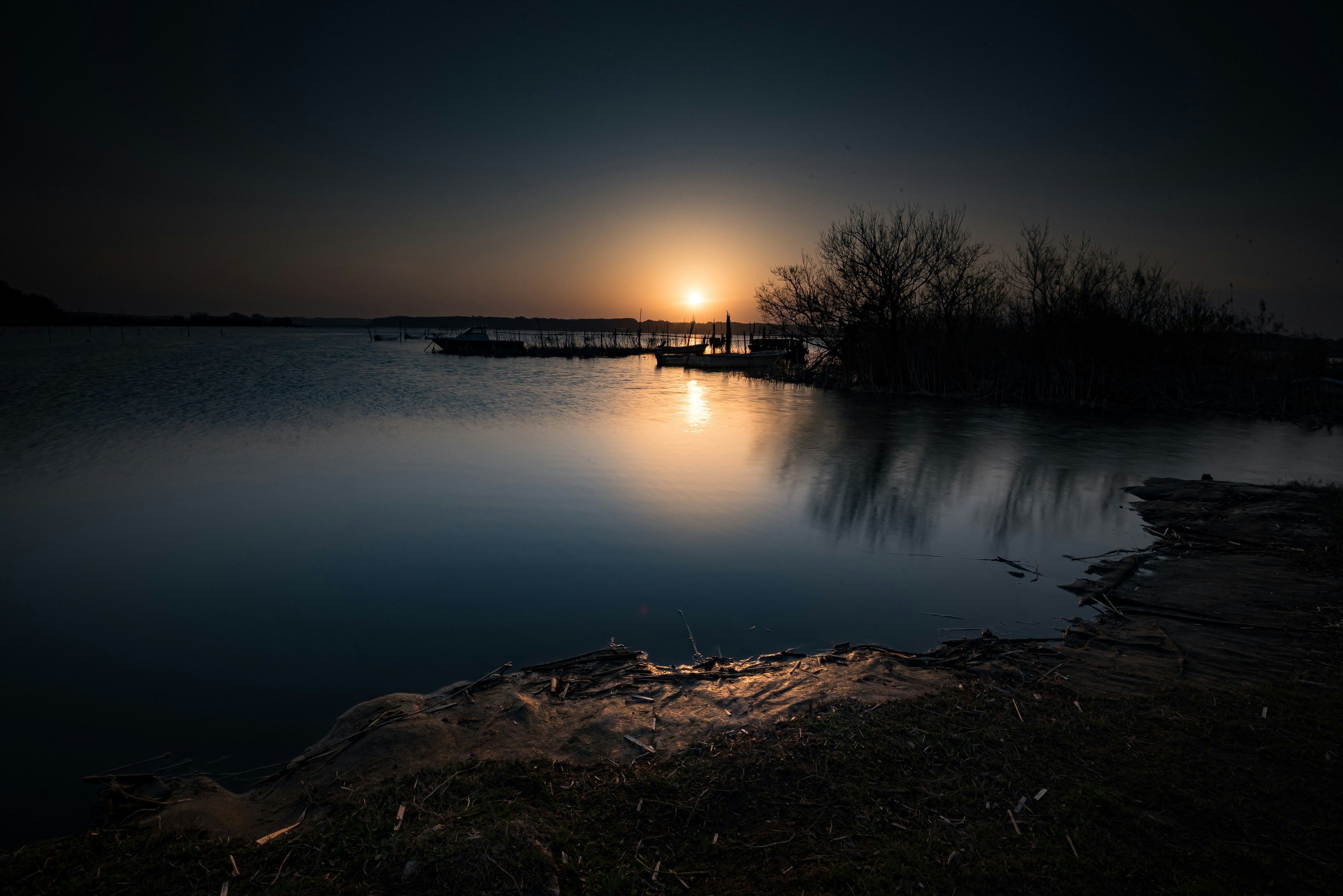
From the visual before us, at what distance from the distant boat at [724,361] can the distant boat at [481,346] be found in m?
18.3

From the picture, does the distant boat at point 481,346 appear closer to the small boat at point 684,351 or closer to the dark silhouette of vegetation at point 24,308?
the small boat at point 684,351

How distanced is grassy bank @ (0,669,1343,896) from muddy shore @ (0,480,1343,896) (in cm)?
1

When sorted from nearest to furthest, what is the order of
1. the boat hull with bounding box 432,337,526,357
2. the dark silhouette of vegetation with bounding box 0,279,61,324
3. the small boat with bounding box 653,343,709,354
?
the small boat with bounding box 653,343,709,354
the boat hull with bounding box 432,337,526,357
the dark silhouette of vegetation with bounding box 0,279,61,324

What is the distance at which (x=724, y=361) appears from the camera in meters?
41.9

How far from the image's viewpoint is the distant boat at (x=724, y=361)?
1570 inches

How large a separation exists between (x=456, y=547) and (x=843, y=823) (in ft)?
19.1

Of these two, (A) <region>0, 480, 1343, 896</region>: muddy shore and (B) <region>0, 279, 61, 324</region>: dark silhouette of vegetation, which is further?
(B) <region>0, 279, 61, 324</region>: dark silhouette of vegetation

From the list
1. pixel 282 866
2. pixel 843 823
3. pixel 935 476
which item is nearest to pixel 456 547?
pixel 282 866

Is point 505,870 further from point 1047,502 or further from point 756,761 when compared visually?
point 1047,502

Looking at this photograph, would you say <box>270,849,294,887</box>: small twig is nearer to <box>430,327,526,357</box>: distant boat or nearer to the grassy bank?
the grassy bank

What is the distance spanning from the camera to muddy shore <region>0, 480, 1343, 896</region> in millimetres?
2307

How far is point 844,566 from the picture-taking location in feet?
22.1

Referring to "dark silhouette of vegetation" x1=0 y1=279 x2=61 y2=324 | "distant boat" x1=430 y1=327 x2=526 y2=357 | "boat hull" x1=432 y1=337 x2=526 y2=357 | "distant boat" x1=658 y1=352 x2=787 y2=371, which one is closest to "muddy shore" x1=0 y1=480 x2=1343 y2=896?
"distant boat" x1=658 y1=352 x2=787 y2=371

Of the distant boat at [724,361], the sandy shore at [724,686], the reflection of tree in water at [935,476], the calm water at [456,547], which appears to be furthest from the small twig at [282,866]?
the distant boat at [724,361]
